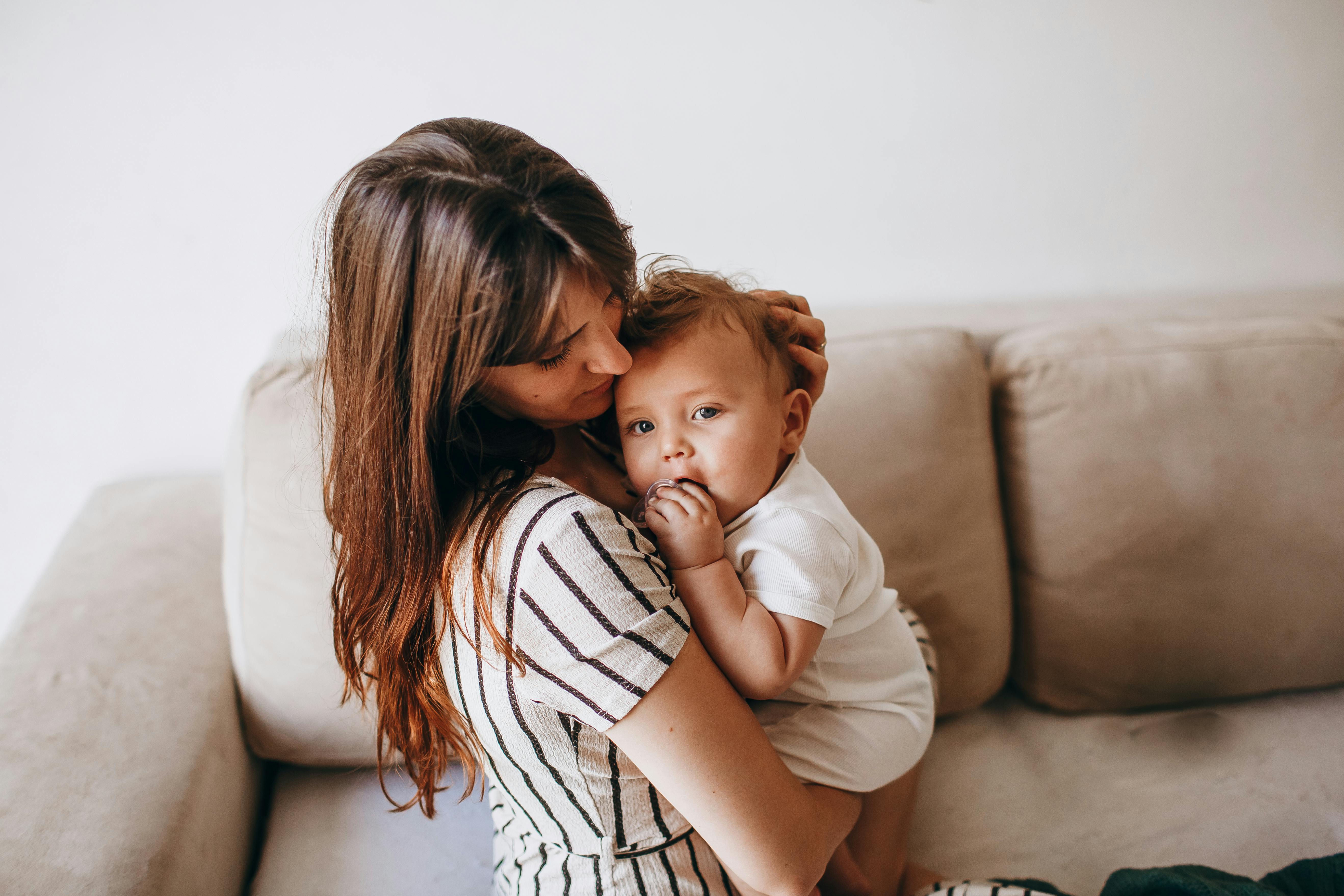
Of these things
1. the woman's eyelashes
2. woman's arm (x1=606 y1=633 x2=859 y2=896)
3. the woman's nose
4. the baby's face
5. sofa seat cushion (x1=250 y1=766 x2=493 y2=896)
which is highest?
the woman's eyelashes

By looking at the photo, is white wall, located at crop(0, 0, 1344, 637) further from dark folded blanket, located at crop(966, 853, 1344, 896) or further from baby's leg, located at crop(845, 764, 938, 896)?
dark folded blanket, located at crop(966, 853, 1344, 896)

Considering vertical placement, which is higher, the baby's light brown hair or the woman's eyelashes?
the woman's eyelashes

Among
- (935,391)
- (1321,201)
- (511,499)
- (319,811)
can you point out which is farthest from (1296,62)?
(319,811)

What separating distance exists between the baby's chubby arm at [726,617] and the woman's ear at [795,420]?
0.19 metres

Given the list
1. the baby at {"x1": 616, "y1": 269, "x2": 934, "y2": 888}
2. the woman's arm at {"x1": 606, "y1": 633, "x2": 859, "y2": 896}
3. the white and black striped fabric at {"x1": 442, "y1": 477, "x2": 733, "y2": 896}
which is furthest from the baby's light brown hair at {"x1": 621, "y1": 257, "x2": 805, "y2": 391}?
the woman's arm at {"x1": 606, "y1": 633, "x2": 859, "y2": 896}

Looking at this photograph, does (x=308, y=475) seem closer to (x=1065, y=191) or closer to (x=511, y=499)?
(x=511, y=499)

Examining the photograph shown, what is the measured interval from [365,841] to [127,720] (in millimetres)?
353

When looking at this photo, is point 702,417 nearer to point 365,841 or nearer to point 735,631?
A: point 735,631

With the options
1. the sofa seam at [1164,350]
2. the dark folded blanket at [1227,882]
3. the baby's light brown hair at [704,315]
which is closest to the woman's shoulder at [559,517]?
the baby's light brown hair at [704,315]

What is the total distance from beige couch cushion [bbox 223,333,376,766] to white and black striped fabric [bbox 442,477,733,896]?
42 centimetres

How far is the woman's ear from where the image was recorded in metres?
0.95

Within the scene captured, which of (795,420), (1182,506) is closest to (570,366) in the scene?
(795,420)

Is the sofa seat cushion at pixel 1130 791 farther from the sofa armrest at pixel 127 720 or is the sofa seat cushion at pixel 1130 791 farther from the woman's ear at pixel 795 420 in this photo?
the sofa armrest at pixel 127 720

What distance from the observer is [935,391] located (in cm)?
125
